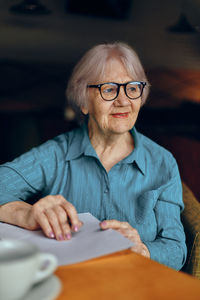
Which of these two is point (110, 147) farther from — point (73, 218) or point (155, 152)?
point (73, 218)

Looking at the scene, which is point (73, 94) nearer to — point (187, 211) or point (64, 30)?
point (187, 211)

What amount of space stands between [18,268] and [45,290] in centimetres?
9

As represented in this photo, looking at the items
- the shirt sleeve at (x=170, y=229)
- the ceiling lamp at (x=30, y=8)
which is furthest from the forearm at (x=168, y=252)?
the ceiling lamp at (x=30, y=8)

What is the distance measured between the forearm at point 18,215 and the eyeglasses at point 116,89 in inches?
23.7

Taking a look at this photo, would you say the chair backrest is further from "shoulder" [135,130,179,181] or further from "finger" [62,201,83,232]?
"finger" [62,201,83,232]

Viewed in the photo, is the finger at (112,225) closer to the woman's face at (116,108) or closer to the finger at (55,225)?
the finger at (55,225)

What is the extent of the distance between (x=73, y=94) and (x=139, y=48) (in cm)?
137

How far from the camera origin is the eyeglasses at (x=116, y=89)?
5.01 feet

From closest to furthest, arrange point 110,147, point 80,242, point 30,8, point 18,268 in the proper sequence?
point 18,268, point 80,242, point 110,147, point 30,8

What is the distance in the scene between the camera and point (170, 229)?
136 centimetres

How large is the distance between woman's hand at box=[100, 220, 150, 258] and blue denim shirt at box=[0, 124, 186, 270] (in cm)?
21

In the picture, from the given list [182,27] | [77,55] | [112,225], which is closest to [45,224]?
[112,225]

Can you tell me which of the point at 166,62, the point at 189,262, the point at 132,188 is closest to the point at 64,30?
the point at 166,62

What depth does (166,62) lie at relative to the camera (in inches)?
110
